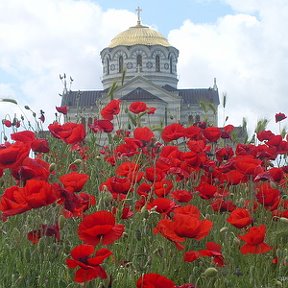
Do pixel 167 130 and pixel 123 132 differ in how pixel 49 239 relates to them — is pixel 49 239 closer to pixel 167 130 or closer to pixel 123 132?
pixel 167 130

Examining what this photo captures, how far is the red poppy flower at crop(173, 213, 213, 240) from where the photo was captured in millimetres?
2090

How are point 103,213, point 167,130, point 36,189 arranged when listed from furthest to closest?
point 167,130
point 36,189
point 103,213

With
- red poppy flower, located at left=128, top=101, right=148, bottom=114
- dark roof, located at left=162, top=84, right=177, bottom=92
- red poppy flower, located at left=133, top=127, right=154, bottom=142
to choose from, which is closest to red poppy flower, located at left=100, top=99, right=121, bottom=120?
red poppy flower, located at left=128, top=101, right=148, bottom=114

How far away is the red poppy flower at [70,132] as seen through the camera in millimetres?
3172

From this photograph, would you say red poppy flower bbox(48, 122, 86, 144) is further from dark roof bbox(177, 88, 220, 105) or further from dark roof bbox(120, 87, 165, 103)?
dark roof bbox(177, 88, 220, 105)

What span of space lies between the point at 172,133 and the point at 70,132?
0.59m

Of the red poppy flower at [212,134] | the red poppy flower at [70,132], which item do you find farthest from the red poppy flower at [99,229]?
the red poppy flower at [212,134]

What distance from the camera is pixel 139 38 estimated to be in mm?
58156

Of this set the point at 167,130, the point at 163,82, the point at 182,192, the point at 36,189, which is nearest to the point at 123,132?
the point at 167,130

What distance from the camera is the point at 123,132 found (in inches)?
217

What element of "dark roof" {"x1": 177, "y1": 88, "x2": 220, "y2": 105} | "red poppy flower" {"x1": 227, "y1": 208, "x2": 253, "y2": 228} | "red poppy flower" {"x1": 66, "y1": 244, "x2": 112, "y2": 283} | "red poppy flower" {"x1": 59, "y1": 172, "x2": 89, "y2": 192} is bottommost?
"red poppy flower" {"x1": 66, "y1": 244, "x2": 112, "y2": 283}

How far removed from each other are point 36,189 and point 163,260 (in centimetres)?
70

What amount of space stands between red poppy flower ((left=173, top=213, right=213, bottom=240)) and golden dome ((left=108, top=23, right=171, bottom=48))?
55.8m

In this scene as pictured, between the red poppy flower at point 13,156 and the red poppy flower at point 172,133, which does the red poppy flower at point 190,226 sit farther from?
the red poppy flower at point 172,133
